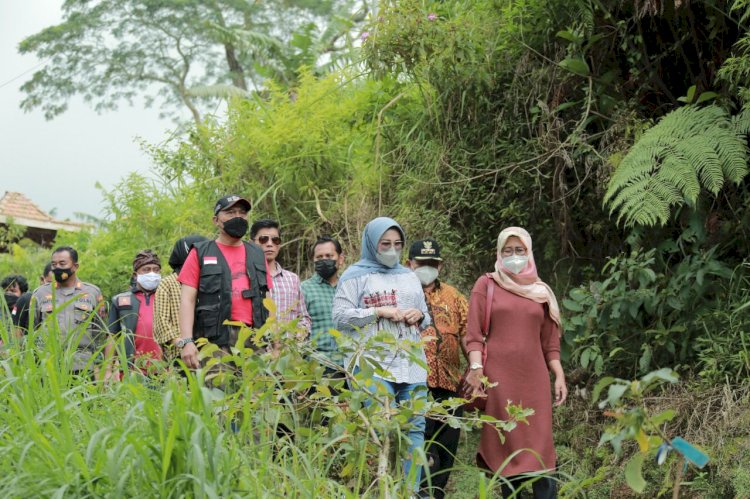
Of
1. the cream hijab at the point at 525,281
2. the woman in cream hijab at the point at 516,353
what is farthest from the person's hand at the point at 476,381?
the cream hijab at the point at 525,281

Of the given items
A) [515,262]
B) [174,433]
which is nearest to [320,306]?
[515,262]

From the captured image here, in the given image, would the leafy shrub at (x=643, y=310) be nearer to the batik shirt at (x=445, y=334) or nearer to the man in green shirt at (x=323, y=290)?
the batik shirt at (x=445, y=334)

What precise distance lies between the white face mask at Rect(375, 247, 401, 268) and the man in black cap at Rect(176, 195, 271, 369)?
719 mm

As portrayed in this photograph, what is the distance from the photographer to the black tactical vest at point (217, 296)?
20.9 ft

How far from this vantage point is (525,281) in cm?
659

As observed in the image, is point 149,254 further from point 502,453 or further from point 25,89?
point 25,89

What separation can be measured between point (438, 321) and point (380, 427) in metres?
3.04

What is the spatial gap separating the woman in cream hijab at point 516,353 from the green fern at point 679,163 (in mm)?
813

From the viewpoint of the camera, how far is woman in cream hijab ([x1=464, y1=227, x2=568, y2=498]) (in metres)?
6.39

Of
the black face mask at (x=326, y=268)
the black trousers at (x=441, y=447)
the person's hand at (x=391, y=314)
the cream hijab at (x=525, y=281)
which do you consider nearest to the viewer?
the person's hand at (x=391, y=314)

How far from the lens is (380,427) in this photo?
431 cm

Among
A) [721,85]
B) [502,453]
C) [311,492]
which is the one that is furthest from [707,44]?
[311,492]

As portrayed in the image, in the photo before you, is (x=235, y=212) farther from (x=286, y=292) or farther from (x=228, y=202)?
(x=286, y=292)

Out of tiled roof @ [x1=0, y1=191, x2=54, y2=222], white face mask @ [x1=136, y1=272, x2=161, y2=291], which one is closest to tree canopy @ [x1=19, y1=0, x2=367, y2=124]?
tiled roof @ [x1=0, y1=191, x2=54, y2=222]
